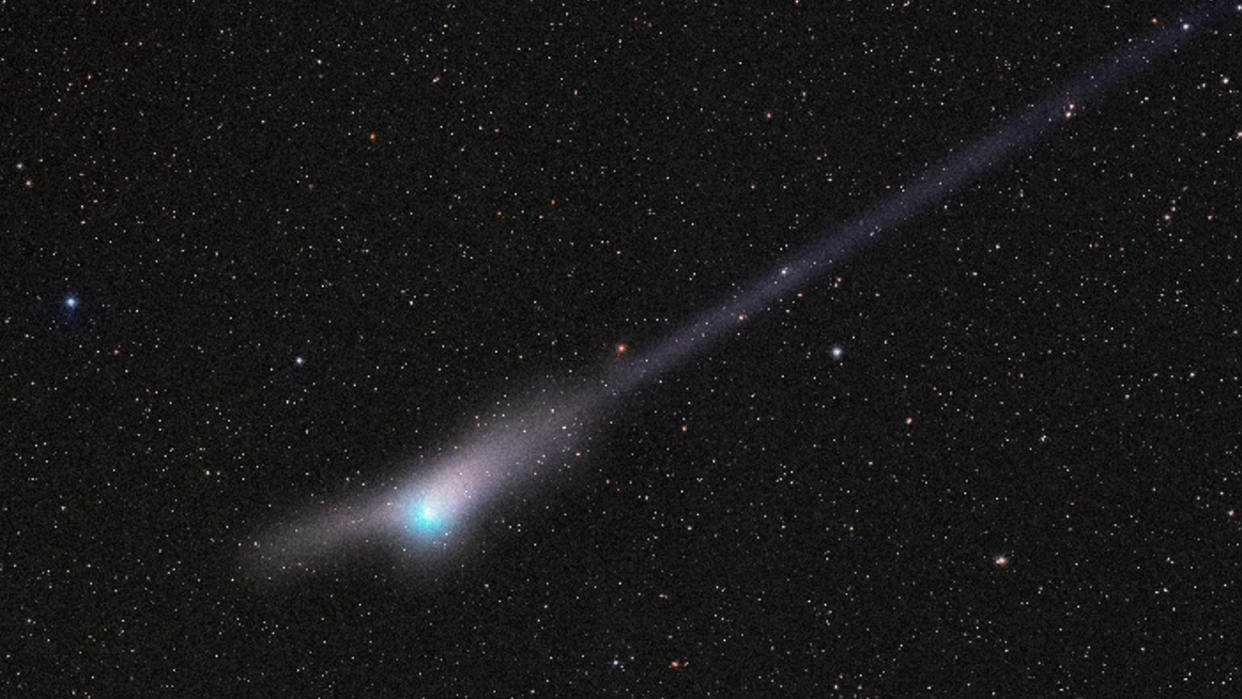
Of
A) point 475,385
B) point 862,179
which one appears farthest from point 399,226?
point 862,179

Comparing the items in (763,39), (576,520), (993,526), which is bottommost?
(993,526)

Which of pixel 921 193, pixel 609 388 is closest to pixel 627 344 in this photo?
pixel 609 388

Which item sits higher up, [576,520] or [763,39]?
[763,39]

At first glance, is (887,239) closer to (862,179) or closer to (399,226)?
(862,179)

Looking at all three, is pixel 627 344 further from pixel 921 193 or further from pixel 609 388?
pixel 921 193

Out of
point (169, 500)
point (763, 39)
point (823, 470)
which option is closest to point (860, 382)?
point (823, 470)
